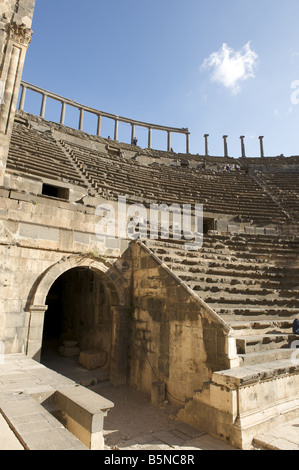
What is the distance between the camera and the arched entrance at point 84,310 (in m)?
7.10

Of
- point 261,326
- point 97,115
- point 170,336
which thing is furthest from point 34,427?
point 97,115

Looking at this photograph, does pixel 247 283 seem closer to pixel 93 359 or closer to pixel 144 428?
pixel 144 428

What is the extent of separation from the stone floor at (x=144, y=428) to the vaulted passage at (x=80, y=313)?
2.69 m

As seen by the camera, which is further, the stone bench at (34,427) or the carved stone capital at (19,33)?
the carved stone capital at (19,33)

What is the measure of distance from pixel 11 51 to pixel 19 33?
2.65 feet

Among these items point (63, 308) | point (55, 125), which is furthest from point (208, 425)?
point (55, 125)

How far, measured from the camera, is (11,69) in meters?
11.1

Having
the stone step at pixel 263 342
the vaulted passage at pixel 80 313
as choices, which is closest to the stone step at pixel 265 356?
the stone step at pixel 263 342

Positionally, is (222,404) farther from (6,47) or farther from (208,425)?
(6,47)

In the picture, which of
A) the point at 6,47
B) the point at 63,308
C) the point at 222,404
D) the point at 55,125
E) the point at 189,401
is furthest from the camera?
the point at 55,125

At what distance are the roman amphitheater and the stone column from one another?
Result: 0.04 meters

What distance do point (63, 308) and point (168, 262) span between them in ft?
21.3

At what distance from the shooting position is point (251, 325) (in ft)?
22.2

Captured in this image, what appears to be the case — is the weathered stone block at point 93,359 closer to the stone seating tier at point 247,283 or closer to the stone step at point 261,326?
the stone seating tier at point 247,283
